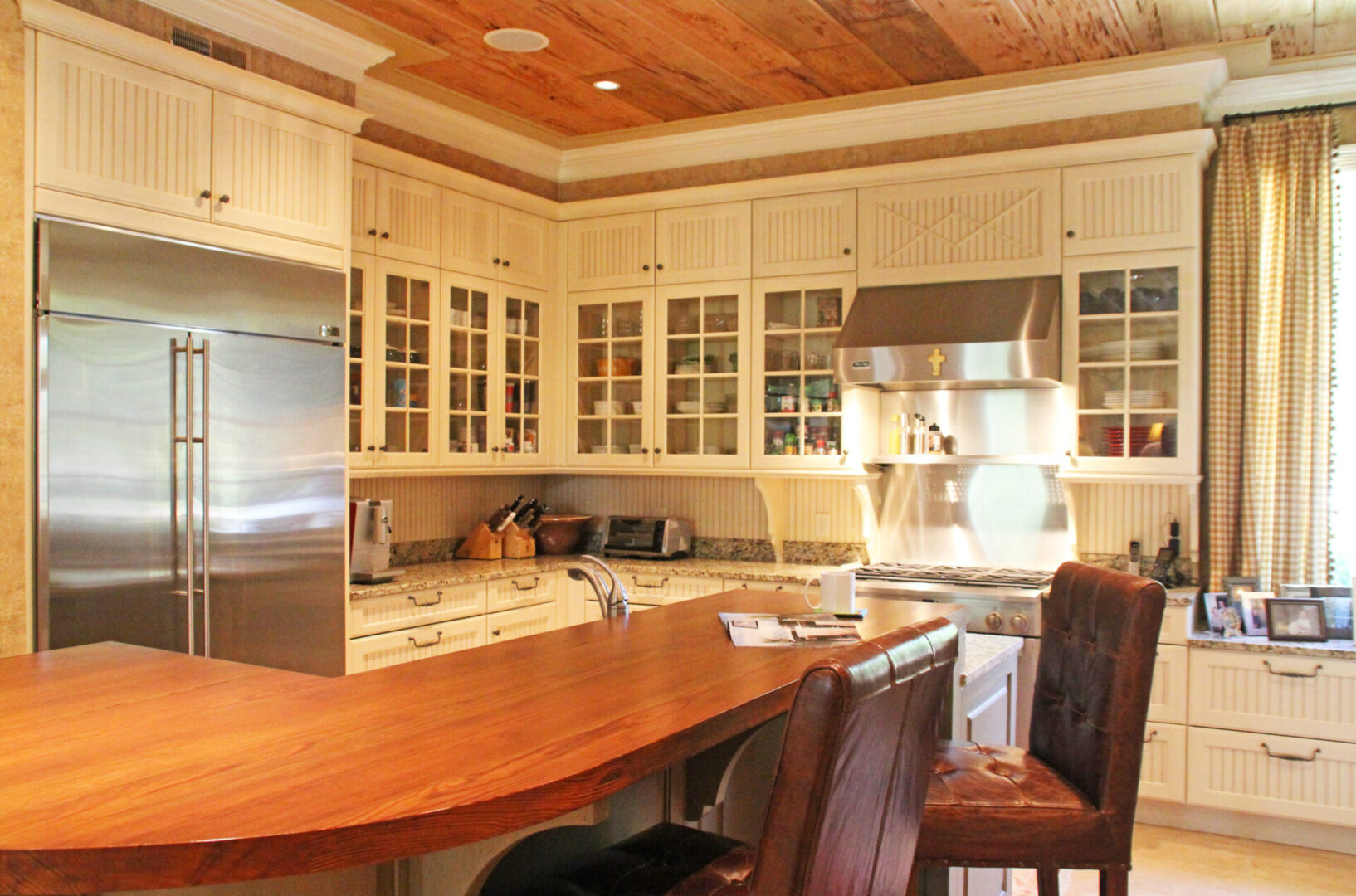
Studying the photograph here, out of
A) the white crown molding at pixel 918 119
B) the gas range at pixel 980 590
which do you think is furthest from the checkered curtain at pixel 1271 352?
the gas range at pixel 980 590

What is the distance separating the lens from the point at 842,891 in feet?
4.49

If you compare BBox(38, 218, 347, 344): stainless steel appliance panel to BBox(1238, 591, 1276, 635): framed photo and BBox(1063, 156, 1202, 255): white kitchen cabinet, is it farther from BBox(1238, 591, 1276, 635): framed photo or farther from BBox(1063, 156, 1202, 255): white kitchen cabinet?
BBox(1238, 591, 1276, 635): framed photo

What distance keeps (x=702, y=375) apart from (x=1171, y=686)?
2.30 m

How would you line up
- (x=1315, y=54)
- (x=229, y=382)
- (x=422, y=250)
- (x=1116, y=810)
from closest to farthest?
(x=1116, y=810) < (x=229, y=382) < (x=1315, y=54) < (x=422, y=250)

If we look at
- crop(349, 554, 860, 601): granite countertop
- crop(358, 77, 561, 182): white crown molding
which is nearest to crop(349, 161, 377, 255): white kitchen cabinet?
crop(358, 77, 561, 182): white crown molding

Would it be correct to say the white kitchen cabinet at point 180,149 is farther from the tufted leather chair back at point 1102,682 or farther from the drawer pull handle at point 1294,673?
the drawer pull handle at point 1294,673

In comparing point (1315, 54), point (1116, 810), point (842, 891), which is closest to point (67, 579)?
point (842, 891)

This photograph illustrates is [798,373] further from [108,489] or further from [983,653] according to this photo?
[108,489]

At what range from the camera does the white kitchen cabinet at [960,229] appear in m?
4.30

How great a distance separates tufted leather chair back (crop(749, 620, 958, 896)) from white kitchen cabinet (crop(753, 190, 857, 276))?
3.34 m

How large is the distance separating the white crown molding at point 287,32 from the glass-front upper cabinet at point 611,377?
5.48 ft

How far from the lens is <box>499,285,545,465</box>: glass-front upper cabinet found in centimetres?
496

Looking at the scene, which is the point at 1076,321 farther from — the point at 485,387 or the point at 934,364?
the point at 485,387

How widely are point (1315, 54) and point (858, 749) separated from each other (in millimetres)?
3991
